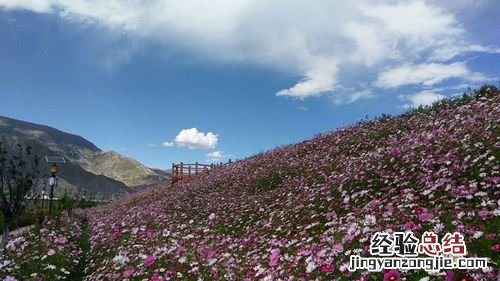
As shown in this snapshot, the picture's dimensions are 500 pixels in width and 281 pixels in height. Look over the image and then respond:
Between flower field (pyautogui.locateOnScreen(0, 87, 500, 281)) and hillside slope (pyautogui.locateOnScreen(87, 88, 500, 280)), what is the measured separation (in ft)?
0.10

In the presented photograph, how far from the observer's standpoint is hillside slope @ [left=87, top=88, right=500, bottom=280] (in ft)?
23.6

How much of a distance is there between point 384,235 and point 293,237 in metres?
3.49

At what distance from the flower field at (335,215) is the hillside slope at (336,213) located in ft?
0.10

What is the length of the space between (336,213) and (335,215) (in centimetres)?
90

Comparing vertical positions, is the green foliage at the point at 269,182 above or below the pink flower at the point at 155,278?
above

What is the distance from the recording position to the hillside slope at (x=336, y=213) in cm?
720

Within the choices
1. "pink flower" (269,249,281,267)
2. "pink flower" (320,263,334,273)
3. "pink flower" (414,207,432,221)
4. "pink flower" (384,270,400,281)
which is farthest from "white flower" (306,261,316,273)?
"pink flower" (414,207,432,221)

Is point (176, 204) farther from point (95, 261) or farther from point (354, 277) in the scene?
point (354, 277)

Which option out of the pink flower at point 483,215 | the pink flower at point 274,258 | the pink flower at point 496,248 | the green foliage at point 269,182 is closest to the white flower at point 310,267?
the pink flower at point 274,258

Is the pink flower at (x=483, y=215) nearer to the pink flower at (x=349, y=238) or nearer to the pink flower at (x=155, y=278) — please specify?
the pink flower at (x=349, y=238)

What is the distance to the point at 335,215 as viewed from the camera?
33.8 feet

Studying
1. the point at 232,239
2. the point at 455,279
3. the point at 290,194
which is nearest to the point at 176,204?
the point at 290,194

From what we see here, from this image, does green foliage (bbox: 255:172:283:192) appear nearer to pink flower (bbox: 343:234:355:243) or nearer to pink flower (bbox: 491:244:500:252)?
pink flower (bbox: 343:234:355:243)

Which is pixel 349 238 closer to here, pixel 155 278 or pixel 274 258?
pixel 274 258
